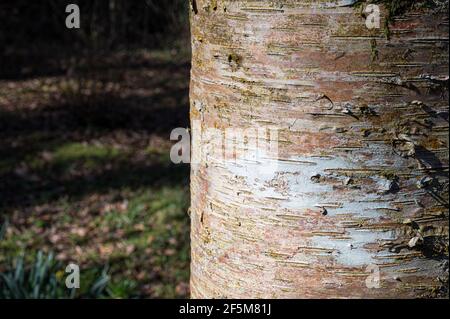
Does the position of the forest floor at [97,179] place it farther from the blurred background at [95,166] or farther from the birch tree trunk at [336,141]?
the birch tree trunk at [336,141]

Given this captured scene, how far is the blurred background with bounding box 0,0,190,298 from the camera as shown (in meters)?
4.72

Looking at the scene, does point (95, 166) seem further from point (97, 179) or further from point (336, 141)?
point (336, 141)

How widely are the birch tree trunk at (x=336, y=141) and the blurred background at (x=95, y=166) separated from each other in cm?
80

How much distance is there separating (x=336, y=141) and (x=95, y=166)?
19.7 ft

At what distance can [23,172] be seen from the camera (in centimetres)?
670

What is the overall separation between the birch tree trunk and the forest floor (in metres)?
2.86

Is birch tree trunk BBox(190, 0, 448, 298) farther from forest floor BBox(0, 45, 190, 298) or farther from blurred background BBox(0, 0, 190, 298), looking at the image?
forest floor BBox(0, 45, 190, 298)

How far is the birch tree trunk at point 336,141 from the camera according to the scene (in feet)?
4.20

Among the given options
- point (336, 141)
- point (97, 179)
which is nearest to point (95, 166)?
point (97, 179)

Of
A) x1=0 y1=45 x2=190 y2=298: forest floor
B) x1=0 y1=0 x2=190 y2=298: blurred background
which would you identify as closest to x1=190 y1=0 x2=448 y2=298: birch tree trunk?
x1=0 y1=0 x2=190 y2=298: blurred background

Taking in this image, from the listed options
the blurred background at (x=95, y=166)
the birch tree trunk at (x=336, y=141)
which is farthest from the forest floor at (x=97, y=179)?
the birch tree trunk at (x=336, y=141)

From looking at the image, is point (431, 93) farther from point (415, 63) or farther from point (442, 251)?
point (442, 251)
